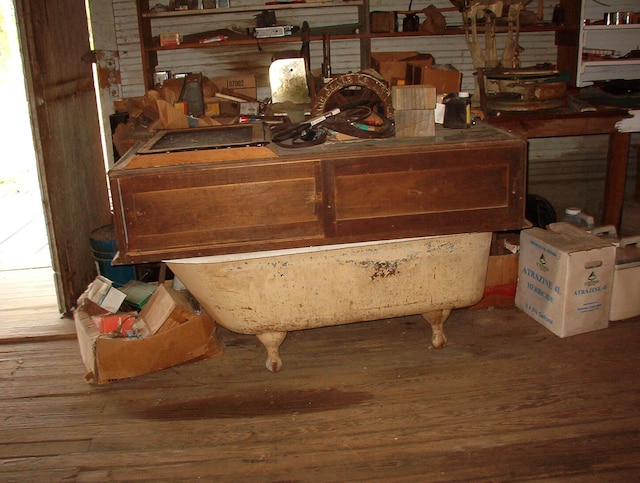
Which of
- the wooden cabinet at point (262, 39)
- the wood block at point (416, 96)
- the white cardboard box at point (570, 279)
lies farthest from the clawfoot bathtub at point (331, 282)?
the wooden cabinet at point (262, 39)

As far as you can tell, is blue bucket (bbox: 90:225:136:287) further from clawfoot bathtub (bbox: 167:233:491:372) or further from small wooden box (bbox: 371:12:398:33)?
small wooden box (bbox: 371:12:398:33)

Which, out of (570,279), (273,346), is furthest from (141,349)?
(570,279)

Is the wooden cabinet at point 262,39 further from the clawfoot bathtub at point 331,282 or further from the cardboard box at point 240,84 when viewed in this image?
the clawfoot bathtub at point 331,282

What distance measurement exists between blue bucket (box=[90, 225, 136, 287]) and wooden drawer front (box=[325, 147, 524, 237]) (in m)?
1.45

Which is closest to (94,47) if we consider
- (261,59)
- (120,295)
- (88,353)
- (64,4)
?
(64,4)

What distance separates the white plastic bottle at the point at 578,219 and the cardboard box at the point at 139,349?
6.18 ft

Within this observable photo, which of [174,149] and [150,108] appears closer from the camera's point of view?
[174,149]

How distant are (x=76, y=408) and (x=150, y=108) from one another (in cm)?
175

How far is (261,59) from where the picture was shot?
426 centimetres

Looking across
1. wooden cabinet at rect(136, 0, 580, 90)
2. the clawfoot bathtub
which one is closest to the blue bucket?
the clawfoot bathtub

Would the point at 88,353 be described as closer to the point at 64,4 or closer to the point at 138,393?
the point at 138,393

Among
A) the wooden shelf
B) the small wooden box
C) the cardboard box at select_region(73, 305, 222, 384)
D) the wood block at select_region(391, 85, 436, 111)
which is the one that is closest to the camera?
the wood block at select_region(391, 85, 436, 111)

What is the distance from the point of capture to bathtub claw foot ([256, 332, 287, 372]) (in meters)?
2.67

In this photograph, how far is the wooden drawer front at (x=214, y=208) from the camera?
2297mm
